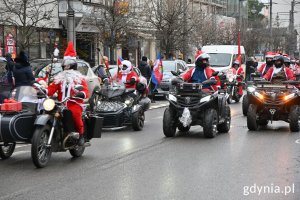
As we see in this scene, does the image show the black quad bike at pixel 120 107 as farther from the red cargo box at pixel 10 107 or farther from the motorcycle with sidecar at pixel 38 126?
the red cargo box at pixel 10 107

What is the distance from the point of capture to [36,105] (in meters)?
8.97

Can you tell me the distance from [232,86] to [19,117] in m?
14.2

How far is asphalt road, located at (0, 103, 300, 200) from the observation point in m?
7.19

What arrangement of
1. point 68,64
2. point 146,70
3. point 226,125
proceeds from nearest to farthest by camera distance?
point 68,64, point 226,125, point 146,70

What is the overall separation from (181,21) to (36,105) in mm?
26930

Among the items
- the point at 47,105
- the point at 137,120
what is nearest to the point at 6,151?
the point at 47,105

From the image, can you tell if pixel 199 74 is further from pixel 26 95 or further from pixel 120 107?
pixel 26 95

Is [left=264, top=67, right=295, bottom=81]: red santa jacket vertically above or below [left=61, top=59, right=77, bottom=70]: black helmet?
below

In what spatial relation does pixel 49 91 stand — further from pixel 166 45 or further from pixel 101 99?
pixel 166 45

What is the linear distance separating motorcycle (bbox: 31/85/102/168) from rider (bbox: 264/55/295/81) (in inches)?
240

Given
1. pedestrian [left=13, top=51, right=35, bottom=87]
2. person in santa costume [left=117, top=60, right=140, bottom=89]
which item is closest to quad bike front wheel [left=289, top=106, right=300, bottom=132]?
person in santa costume [left=117, top=60, right=140, bottom=89]

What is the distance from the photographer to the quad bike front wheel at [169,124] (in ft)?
39.7

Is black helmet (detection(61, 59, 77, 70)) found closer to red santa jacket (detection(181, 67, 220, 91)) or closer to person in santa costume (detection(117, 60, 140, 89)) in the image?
red santa jacket (detection(181, 67, 220, 91))

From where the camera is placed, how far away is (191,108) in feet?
39.3
